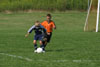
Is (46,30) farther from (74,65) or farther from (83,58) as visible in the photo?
(74,65)

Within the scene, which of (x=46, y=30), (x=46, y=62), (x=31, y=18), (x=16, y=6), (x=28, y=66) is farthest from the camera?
(x=16, y=6)

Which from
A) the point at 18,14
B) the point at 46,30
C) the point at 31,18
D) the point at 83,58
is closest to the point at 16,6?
the point at 18,14

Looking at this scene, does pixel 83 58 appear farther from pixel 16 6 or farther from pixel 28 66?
pixel 16 6

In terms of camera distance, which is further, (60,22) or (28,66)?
(60,22)

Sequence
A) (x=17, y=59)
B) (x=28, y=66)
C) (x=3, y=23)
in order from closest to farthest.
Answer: (x=28, y=66) < (x=17, y=59) < (x=3, y=23)

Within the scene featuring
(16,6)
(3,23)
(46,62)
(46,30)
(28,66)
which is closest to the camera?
(28,66)

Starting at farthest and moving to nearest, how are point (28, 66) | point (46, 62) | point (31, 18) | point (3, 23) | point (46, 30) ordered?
1. point (31, 18)
2. point (3, 23)
3. point (46, 30)
4. point (46, 62)
5. point (28, 66)

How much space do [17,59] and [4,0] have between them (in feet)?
159

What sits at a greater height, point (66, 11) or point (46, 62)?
point (46, 62)

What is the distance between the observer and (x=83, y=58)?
1382cm

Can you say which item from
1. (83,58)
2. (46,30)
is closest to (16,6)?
(46,30)

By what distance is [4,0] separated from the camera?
61.2m

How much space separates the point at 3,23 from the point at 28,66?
38.7 metres

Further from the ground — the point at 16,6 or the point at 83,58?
the point at 83,58
